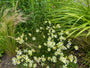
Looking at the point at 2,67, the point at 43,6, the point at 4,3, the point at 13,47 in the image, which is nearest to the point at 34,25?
the point at 43,6

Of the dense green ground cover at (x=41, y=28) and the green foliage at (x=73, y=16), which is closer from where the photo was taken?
the dense green ground cover at (x=41, y=28)

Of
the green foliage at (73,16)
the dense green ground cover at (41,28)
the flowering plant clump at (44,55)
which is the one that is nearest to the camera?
the flowering plant clump at (44,55)

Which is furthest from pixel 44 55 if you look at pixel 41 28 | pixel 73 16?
pixel 73 16

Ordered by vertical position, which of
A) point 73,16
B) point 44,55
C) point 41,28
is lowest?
point 44,55

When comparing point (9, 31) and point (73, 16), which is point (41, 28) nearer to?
point (9, 31)

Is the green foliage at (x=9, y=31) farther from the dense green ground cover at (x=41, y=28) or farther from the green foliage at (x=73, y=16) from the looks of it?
the green foliage at (x=73, y=16)

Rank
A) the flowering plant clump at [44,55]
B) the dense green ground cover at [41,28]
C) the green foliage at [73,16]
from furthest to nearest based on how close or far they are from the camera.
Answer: the green foliage at [73,16], the dense green ground cover at [41,28], the flowering plant clump at [44,55]

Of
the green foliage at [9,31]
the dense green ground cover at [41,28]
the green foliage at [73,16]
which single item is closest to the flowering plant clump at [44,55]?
the dense green ground cover at [41,28]

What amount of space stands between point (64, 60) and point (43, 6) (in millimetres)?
1177

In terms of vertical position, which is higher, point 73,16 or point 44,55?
point 73,16

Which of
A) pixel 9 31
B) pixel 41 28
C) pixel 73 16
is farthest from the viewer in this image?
pixel 73 16

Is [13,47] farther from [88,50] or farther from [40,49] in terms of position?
[88,50]

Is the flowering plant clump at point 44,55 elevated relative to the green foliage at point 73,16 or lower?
lower

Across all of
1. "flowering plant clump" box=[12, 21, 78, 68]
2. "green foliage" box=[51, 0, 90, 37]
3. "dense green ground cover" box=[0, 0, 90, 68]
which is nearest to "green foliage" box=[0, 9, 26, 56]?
"dense green ground cover" box=[0, 0, 90, 68]
